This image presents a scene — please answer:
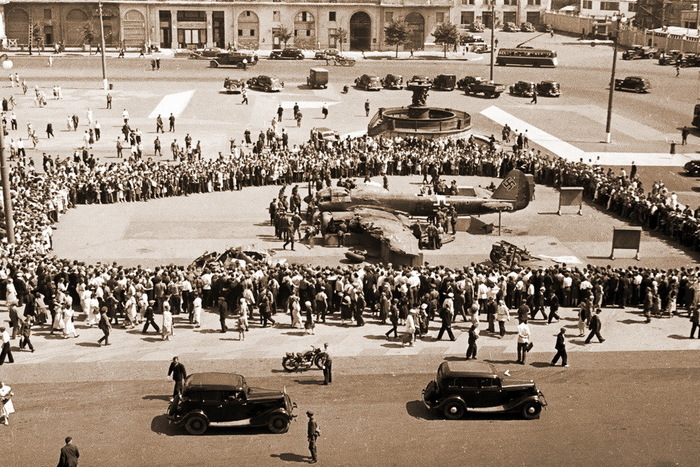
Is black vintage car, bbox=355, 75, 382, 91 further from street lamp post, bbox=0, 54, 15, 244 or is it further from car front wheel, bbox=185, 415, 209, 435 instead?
car front wheel, bbox=185, 415, 209, 435

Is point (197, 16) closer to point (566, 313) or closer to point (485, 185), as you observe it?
point (485, 185)

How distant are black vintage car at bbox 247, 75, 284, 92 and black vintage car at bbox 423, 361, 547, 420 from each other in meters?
63.0

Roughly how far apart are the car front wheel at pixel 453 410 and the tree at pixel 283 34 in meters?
96.9

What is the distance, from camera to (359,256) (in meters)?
38.9

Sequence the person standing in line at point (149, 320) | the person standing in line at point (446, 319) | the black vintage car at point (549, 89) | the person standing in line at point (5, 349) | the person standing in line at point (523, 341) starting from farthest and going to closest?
the black vintage car at point (549, 89) < the person standing in line at point (149, 320) < the person standing in line at point (446, 319) < the person standing in line at point (523, 341) < the person standing in line at point (5, 349)

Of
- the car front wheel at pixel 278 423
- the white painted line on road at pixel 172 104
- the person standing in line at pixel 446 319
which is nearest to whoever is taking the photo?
the car front wheel at pixel 278 423

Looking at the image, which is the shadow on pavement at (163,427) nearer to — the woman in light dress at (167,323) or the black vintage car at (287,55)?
the woman in light dress at (167,323)

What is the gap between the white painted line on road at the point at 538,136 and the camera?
2409 inches

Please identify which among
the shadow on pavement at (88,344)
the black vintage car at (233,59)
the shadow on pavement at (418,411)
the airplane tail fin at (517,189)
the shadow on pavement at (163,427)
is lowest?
the shadow on pavement at (88,344)

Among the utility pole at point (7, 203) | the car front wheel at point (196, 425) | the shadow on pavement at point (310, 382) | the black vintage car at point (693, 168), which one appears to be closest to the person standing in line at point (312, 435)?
the car front wheel at point (196, 425)

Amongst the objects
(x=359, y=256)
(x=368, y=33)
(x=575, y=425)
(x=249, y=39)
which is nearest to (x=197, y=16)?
(x=249, y=39)

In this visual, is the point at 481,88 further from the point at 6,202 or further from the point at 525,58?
the point at 6,202

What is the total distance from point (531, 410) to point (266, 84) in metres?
64.1

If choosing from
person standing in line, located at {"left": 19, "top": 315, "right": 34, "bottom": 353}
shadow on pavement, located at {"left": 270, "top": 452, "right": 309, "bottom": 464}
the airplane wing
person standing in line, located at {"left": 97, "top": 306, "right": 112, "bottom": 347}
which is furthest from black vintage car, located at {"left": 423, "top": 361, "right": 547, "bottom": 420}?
person standing in line, located at {"left": 19, "top": 315, "right": 34, "bottom": 353}
